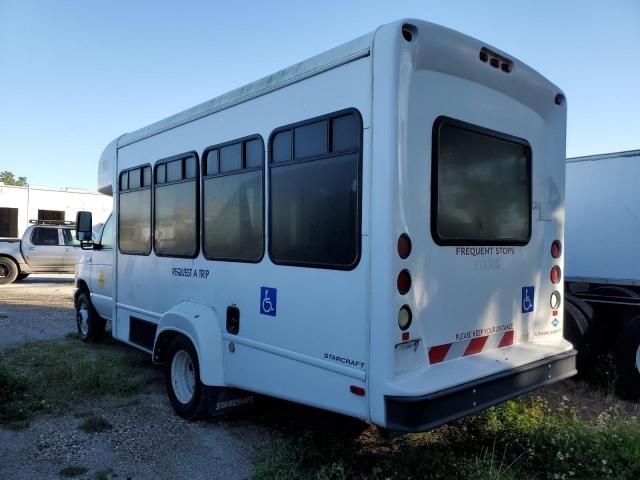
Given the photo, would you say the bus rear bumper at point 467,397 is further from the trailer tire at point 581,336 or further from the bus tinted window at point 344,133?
the trailer tire at point 581,336

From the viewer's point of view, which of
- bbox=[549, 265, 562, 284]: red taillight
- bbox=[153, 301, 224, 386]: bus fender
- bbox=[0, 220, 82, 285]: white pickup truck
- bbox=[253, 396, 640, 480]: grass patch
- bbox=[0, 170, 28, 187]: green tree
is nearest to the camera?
bbox=[253, 396, 640, 480]: grass patch

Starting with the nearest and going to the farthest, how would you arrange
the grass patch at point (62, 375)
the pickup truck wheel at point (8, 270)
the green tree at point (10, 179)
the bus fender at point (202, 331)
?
the bus fender at point (202, 331), the grass patch at point (62, 375), the pickup truck wheel at point (8, 270), the green tree at point (10, 179)

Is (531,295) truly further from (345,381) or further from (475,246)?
(345,381)

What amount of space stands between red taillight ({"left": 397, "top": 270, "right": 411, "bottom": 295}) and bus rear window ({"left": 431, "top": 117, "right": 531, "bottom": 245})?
14.7 inches

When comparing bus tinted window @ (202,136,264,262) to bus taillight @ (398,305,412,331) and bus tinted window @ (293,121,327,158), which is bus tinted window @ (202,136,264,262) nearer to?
bus tinted window @ (293,121,327,158)

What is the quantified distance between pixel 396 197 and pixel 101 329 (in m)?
5.84

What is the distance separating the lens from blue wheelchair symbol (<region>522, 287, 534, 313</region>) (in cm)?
400

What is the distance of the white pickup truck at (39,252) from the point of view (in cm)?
1656

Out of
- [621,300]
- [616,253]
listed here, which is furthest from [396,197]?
[616,253]

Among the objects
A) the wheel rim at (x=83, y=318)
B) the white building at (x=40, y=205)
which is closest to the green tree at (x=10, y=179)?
the white building at (x=40, y=205)

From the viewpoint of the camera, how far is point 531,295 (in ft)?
13.4

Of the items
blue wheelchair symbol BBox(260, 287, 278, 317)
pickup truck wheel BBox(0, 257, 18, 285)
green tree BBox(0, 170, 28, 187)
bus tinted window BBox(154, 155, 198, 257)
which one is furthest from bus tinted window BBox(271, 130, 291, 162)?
green tree BBox(0, 170, 28, 187)

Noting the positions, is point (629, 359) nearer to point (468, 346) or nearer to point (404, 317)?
point (468, 346)

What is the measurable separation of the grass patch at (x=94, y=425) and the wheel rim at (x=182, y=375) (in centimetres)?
62
